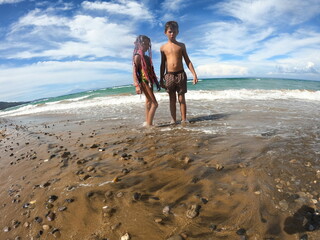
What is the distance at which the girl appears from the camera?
16.4 feet

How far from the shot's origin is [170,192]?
2.24 meters

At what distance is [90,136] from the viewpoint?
5.07 m

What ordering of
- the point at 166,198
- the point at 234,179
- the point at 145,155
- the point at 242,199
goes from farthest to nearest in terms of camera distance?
the point at 145,155
the point at 234,179
the point at 166,198
the point at 242,199

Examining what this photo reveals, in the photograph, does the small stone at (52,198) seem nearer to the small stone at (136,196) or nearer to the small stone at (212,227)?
the small stone at (136,196)

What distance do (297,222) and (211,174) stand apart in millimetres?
979

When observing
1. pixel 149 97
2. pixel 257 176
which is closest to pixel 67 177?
pixel 257 176

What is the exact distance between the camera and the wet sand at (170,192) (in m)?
1.74

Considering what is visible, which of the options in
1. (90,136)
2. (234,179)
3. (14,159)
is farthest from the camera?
(90,136)

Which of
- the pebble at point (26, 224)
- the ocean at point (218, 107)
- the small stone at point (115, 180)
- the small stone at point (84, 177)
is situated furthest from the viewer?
the ocean at point (218, 107)

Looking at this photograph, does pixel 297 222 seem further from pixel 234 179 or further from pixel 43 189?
pixel 43 189

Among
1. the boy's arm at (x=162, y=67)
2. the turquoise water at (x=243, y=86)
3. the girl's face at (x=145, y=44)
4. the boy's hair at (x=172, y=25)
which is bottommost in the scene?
the turquoise water at (x=243, y=86)

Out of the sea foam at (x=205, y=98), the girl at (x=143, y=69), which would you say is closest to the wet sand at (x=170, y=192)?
the girl at (x=143, y=69)

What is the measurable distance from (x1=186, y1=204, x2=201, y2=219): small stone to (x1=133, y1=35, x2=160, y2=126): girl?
3589mm

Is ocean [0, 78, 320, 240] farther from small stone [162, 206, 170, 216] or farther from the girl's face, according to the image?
the girl's face
